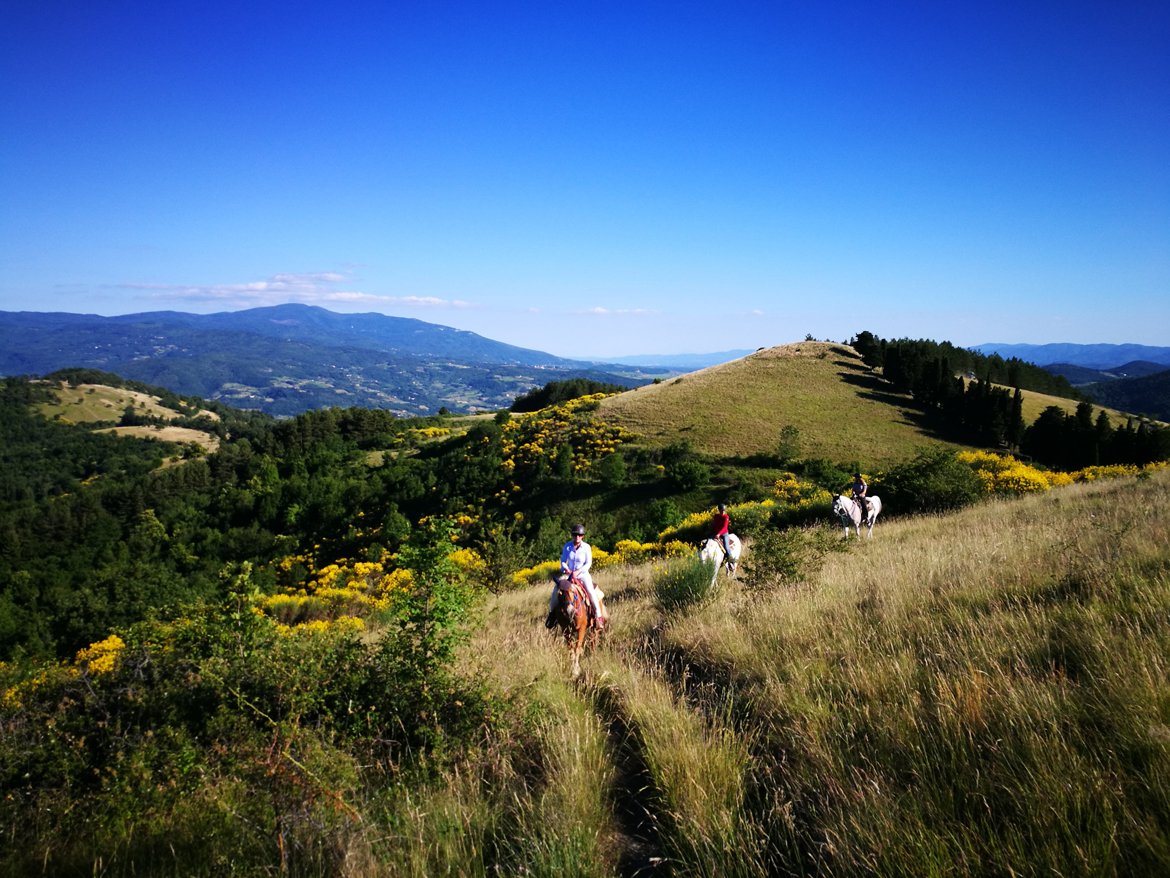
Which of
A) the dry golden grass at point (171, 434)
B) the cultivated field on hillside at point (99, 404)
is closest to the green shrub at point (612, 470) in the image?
the dry golden grass at point (171, 434)

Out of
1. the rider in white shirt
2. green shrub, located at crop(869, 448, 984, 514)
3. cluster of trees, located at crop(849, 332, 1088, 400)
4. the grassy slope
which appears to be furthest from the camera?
cluster of trees, located at crop(849, 332, 1088, 400)

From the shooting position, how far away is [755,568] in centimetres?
842

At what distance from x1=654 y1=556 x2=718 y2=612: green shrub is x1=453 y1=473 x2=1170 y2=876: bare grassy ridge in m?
2.01

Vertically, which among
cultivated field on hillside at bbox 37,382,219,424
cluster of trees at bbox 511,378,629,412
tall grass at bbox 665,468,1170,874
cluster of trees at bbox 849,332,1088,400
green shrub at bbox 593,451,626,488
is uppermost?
cluster of trees at bbox 849,332,1088,400

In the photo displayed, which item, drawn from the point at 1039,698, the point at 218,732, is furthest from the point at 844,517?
the point at 218,732

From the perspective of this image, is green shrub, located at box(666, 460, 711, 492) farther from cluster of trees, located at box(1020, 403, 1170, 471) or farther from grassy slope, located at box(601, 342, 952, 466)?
cluster of trees, located at box(1020, 403, 1170, 471)

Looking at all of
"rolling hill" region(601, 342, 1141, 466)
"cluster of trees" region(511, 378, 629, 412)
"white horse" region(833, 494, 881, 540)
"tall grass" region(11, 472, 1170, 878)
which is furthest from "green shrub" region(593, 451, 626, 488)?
"cluster of trees" region(511, 378, 629, 412)

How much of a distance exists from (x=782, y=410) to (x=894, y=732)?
5211 centimetres

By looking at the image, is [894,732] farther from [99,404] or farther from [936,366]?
[99,404]

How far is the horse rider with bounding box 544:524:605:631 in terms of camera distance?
7199 millimetres

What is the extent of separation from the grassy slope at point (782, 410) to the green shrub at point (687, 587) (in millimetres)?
34101

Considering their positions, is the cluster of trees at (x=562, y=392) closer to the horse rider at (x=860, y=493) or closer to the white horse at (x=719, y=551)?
the horse rider at (x=860, y=493)

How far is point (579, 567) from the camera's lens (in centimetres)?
775

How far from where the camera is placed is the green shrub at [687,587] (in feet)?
26.6
